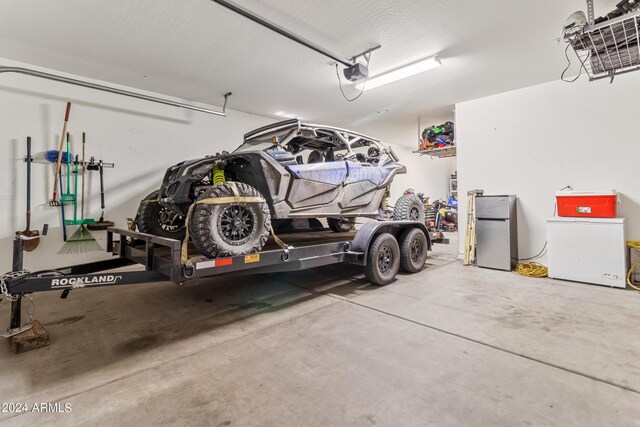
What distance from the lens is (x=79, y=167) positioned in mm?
4469

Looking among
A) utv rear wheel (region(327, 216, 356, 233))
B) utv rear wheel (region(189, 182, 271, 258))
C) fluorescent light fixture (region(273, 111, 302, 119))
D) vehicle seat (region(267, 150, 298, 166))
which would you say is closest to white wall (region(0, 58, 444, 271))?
fluorescent light fixture (region(273, 111, 302, 119))

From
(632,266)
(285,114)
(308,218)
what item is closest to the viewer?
(632,266)

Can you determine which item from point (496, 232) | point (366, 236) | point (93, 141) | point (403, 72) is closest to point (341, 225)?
point (366, 236)

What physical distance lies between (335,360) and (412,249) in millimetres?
2912

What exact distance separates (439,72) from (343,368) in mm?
4564

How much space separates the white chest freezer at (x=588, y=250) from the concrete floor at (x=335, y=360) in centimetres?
46

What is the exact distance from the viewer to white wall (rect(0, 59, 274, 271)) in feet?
13.1

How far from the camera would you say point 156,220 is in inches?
141

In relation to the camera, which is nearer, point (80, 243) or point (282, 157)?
point (282, 157)

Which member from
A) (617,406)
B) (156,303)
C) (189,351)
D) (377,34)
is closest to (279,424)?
(189,351)

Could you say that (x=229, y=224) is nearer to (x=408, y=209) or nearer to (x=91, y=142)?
(x=408, y=209)

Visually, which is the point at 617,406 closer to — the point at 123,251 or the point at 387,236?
the point at 387,236

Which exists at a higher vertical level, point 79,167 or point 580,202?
point 79,167

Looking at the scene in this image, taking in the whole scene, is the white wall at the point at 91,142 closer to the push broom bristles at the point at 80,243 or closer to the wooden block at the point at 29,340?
the push broom bristles at the point at 80,243
